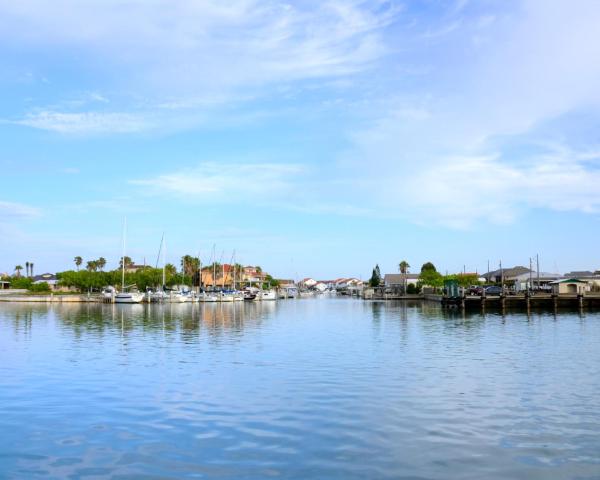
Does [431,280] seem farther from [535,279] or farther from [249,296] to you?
[249,296]

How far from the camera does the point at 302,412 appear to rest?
2025cm

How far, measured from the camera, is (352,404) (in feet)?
70.4

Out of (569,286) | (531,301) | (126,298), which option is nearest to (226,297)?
(126,298)

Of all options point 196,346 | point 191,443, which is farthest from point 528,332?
point 191,443

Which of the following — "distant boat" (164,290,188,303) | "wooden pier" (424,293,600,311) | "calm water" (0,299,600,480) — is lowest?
"calm water" (0,299,600,480)

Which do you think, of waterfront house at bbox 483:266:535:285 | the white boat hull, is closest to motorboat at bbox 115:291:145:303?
the white boat hull

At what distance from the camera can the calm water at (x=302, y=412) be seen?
14.7 meters

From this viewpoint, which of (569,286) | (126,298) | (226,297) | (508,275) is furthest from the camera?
(508,275)

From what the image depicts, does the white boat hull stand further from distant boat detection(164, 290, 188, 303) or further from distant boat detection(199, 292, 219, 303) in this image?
distant boat detection(199, 292, 219, 303)

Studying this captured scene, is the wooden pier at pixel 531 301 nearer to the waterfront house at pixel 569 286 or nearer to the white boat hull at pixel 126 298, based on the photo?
the waterfront house at pixel 569 286

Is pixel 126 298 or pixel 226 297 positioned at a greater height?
pixel 126 298

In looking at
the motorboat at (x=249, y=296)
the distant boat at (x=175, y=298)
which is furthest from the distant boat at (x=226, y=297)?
the distant boat at (x=175, y=298)

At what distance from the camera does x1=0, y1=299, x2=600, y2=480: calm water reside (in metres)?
14.7

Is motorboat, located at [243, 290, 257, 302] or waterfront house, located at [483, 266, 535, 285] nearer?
motorboat, located at [243, 290, 257, 302]
